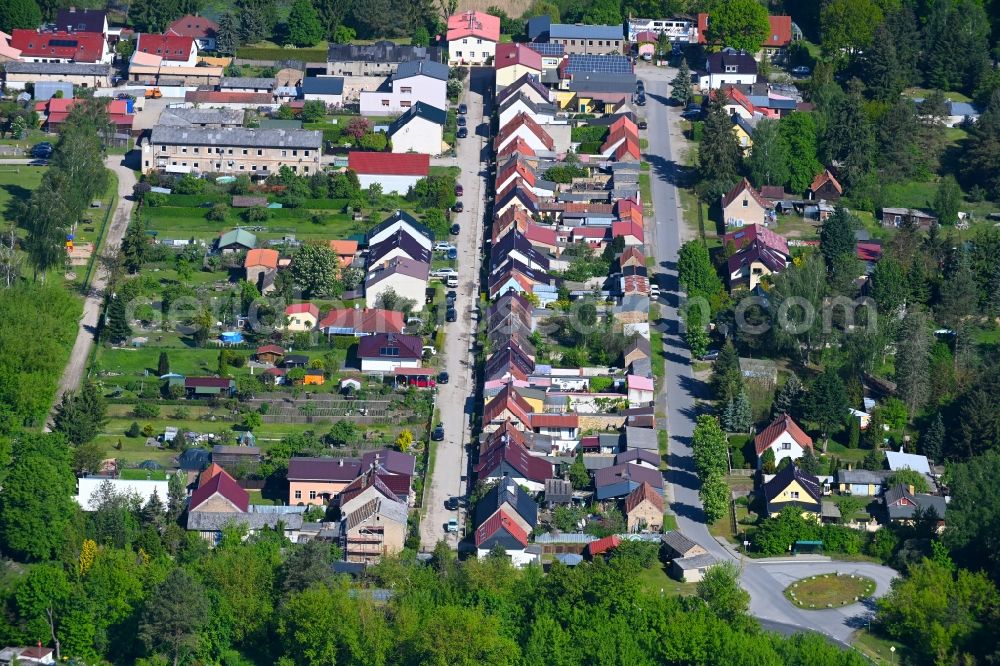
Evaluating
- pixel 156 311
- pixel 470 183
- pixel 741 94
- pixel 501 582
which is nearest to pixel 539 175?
pixel 470 183

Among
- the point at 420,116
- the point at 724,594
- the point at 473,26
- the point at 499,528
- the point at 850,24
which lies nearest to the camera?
the point at 724,594

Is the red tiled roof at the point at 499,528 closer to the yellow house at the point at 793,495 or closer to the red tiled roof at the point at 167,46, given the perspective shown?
the yellow house at the point at 793,495

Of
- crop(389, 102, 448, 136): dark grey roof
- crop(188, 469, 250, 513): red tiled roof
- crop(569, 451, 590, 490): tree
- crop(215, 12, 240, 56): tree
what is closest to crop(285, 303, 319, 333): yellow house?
crop(188, 469, 250, 513): red tiled roof

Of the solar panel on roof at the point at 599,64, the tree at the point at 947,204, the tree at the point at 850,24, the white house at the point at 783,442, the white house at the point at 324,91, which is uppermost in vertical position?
the tree at the point at 850,24

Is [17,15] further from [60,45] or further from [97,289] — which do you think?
[97,289]

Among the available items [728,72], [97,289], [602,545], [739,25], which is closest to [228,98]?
[97,289]

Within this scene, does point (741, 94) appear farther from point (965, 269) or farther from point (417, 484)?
point (417, 484)

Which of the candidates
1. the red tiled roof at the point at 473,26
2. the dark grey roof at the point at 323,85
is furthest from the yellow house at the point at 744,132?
the dark grey roof at the point at 323,85
